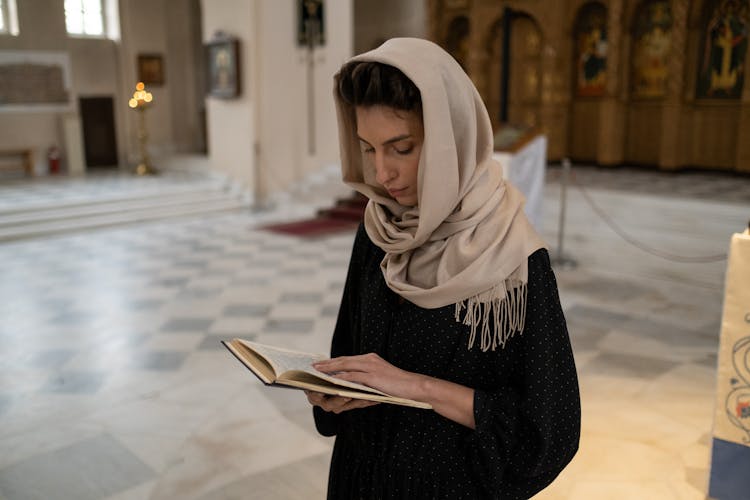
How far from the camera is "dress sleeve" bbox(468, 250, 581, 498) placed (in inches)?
53.1

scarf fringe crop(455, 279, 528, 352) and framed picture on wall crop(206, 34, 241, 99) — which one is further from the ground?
framed picture on wall crop(206, 34, 241, 99)

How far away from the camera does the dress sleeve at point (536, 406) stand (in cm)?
135

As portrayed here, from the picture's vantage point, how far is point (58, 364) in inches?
182

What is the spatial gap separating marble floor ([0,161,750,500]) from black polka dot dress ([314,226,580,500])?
1.66m

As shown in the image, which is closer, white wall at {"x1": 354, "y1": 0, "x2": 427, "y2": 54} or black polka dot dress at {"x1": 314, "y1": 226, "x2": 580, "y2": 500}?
black polka dot dress at {"x1": 314, "y1": 226, "x2": 580, "y2": 500}

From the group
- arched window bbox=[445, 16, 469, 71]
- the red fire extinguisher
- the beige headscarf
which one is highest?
arched window bbox=[445, 16, 469, 71]

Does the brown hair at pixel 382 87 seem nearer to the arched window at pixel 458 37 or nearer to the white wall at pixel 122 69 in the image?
the white wall at pixel 122 69

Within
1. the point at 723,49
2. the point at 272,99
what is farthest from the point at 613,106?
the point at 272,99

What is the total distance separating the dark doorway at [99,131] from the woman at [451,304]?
15.2m

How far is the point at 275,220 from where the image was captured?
34.2ft

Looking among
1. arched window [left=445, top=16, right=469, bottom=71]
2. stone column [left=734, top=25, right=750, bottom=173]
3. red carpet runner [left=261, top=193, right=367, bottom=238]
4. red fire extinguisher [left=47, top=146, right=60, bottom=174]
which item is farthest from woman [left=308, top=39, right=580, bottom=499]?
arched window [left=445, top=16, right=469, bottom=71]

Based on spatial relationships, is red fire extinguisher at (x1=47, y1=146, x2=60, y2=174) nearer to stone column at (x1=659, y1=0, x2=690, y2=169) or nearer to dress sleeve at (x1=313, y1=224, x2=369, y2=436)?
stone column at (x1=659, y1=0, x2=690, y2=169)

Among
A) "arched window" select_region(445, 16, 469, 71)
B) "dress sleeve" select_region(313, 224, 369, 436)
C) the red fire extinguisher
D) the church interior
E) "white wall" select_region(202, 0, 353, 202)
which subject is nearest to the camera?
"dress sleeve" select_region(313, 224, 369, 436)

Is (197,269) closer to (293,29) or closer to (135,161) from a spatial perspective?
(293,29)
